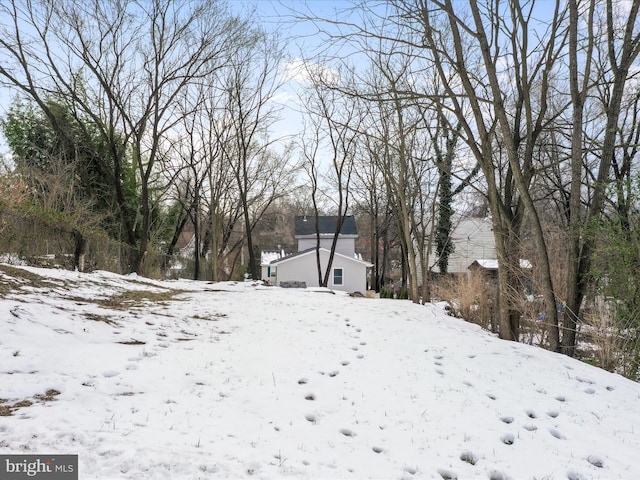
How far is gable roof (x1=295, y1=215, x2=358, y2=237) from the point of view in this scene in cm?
3672

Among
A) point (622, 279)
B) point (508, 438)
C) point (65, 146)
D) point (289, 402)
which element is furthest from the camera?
point (65, 146)

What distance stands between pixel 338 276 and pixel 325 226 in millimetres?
6195

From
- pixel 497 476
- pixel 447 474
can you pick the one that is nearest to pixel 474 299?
pixel 497 476

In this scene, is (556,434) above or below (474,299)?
below

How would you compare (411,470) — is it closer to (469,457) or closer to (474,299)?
(469,457)

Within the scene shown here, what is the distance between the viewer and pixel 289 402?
12.5ft

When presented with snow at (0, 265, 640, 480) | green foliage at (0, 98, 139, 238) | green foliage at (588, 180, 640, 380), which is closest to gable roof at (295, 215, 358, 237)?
green foliage at (0, 98, 139, 238)

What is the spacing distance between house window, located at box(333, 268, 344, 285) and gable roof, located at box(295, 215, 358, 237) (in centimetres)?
469

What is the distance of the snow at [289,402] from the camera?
2.77 meters

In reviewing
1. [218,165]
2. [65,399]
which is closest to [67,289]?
[65,399]

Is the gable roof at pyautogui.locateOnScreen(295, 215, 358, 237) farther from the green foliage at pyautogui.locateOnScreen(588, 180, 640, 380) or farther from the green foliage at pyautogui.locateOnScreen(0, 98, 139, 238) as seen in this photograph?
the green foliage at pyautogui.locateOnScreen(588, 180, 640, 380)

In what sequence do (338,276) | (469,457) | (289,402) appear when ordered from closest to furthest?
1. (469,457)
2. (289,402)
3. (338,276)

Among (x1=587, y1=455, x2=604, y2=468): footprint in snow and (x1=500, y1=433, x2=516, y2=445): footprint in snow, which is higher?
(x1=500, y1=433, x2=516, y2=445): footprint in snow

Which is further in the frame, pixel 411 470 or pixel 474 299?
pixel 474 299
